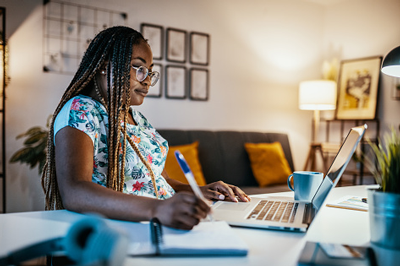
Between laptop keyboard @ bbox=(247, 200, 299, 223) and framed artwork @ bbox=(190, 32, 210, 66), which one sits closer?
laptop keyboard @ bbox=(247, 200, 299, 223)

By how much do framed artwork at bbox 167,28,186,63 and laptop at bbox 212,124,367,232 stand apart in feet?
7.97

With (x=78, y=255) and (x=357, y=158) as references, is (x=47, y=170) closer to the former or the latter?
(x=78, y=255)

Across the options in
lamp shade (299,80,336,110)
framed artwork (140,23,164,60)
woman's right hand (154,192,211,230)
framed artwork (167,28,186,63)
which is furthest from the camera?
lamp shade (299,80,336,110)

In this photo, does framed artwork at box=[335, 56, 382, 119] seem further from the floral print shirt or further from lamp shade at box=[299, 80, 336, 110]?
the floral print shirt

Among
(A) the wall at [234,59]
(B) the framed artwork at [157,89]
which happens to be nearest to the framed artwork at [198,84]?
(A) the wall at [234,59]

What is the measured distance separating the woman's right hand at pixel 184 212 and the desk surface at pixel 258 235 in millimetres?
105

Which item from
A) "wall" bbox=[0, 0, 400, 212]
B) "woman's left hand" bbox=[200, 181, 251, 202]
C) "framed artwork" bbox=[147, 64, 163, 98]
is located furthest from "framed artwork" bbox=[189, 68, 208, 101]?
"woman's left hand" bbox=[200, 181, 251, 202]

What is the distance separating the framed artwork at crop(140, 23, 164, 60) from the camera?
315cm

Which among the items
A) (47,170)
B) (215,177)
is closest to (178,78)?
(215,177)

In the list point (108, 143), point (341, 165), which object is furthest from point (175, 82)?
point (341, 165)

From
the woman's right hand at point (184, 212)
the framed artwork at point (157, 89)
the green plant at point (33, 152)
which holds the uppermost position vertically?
the framed artwork at point (157, 89)

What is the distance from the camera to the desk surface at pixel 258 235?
577 mm

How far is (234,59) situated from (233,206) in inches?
114

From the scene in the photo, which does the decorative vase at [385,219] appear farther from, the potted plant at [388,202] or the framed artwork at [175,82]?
the framed artwork at [175,82]
